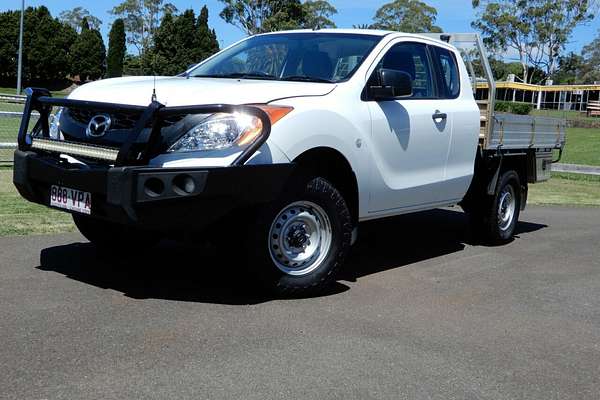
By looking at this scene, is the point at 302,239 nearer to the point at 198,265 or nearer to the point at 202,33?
the point at 198,265

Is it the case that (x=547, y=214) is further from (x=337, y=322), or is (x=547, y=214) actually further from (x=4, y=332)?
(x=4, y=332)

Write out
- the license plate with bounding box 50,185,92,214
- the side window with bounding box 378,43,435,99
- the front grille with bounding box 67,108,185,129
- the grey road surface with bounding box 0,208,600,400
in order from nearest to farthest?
the grey road surface with bounding box 0,208,600,400, the front grille with bounding box 67,108,185,129, the license plate with bounding box 50,185,92,214, the side window with bounding box 378,43,435,99

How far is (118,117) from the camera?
15.9 ft

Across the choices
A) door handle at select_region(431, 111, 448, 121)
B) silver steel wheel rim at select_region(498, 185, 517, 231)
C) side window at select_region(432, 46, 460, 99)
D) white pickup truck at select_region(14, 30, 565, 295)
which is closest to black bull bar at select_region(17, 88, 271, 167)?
white pickup truck at select_region(14, 30, 565, 295)

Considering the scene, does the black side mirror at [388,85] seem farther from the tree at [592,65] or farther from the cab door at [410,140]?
the tree at [592,65]

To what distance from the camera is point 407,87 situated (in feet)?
19.3

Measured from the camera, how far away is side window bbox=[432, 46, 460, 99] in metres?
6.87

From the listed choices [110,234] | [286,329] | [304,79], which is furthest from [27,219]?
[286,329]

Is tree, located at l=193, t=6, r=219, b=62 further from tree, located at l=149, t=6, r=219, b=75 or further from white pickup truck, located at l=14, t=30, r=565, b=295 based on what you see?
white pickup truck, located at l=14, t=30, r=565, b=295

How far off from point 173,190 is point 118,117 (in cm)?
77

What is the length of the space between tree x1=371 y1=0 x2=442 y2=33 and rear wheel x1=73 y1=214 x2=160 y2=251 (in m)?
65.4

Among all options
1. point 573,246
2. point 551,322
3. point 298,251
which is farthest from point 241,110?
point 573,246

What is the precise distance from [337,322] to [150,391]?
158 centimetres

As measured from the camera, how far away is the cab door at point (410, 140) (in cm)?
585
